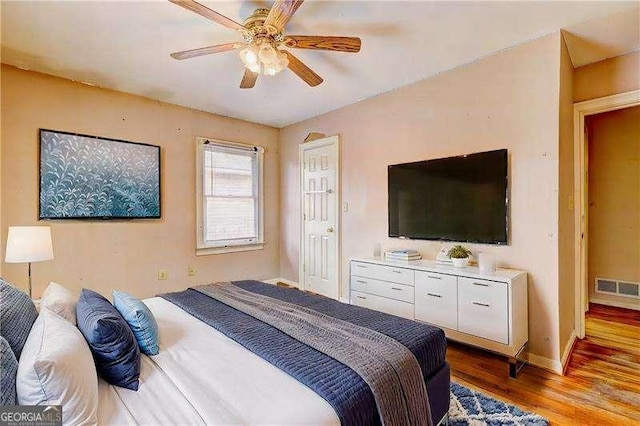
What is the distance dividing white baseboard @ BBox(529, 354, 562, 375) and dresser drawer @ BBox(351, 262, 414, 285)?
3.45 ft

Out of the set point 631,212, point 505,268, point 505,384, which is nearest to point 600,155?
point 631,212

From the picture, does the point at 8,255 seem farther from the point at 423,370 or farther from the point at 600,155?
the point at 600,155

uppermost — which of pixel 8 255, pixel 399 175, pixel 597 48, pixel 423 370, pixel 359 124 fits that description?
pixel 597 48

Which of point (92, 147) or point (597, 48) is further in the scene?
point (92, 147)

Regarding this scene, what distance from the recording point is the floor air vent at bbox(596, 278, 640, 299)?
3.74 metres

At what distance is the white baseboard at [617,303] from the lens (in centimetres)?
373

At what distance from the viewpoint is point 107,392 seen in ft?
3.76

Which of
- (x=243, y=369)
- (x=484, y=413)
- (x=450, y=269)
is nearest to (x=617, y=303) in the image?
(x=450, y=269)

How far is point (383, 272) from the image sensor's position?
3.06m

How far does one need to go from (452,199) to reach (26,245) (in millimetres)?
3381

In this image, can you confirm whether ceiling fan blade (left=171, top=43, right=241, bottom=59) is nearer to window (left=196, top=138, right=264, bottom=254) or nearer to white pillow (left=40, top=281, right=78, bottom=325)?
white pillow (left=40, top=281, right=78, bottom=325)

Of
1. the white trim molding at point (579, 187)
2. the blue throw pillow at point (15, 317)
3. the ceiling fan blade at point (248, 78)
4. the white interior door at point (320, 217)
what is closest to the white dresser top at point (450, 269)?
the white trim molding at point (579, 187)

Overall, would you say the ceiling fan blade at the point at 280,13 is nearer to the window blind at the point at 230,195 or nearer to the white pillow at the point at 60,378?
the white pillow at the point at 60,378

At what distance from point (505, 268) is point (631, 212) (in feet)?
7.92
